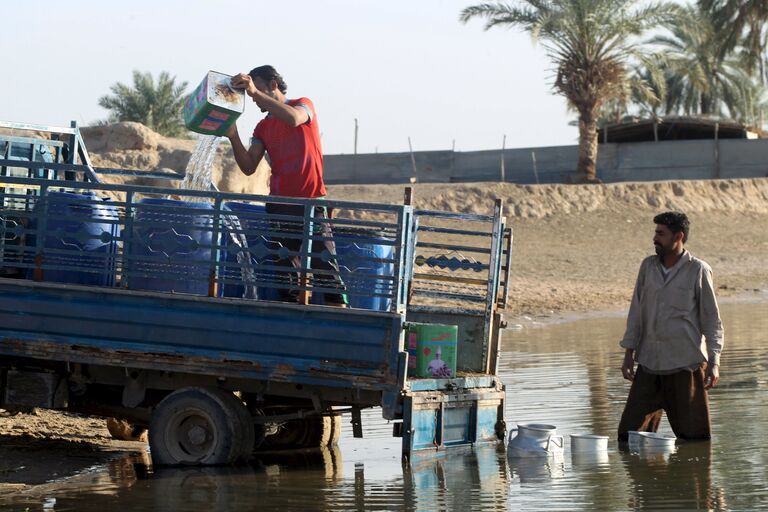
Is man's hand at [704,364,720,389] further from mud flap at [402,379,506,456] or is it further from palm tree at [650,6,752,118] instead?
palm tree at [650,6,752,118]

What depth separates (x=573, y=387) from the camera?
36.6ft

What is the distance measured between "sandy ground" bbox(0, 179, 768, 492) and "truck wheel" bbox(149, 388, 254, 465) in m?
10.2

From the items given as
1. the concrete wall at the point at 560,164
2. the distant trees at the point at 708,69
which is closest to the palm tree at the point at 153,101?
the concrete wall at the point at 560,164

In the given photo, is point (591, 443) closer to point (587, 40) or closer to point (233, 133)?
A: point (233, 133)

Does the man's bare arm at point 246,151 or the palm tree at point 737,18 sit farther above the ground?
the palm tree at point 737,18

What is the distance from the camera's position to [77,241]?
7742 mm

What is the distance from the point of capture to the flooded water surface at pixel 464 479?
6.64 m

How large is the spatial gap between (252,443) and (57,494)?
113 centimetres

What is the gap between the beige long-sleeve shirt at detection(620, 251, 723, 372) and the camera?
7.87m

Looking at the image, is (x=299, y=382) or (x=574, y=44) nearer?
(x=299, y=382)

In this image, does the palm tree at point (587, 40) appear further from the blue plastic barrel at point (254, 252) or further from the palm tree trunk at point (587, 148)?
the blue plastic barrel at point (254, 252)

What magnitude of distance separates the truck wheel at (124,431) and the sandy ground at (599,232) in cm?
892

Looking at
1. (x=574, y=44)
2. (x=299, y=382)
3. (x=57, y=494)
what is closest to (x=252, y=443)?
(x=299, y=382)

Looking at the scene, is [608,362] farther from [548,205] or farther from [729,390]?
[548,205]
